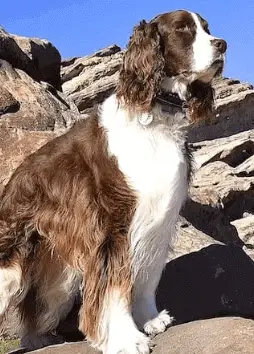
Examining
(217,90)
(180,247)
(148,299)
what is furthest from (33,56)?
(217,90)

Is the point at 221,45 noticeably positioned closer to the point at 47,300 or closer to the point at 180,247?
the point at 47,300

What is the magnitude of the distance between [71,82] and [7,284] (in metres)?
18.2

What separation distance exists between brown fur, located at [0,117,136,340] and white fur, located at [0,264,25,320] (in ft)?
0.27

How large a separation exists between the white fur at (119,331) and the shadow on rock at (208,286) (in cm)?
211

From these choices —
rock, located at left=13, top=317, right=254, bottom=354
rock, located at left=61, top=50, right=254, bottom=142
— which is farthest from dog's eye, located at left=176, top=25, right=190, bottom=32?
rock, located at left=61, top=50, right=254, bottom=142

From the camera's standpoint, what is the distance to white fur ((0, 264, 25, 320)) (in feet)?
22.1

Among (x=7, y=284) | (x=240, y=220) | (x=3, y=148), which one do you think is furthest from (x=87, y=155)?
(x=240, y=220)

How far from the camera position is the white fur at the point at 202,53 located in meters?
6.39

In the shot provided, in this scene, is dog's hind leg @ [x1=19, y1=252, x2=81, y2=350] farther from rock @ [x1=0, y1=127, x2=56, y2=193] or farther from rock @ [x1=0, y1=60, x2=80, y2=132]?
rock @ [x1=0, y1=60, x2=80, y2=132]

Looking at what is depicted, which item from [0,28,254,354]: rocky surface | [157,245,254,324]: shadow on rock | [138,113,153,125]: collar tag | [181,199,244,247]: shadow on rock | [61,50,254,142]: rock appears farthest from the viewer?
[61,50,254,142]: rock

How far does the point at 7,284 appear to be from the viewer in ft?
22.1

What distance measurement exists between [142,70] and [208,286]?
311 cm

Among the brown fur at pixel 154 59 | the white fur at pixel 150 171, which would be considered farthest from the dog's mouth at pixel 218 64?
the white fur at pixel 150 171

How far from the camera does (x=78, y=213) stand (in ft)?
21.2
